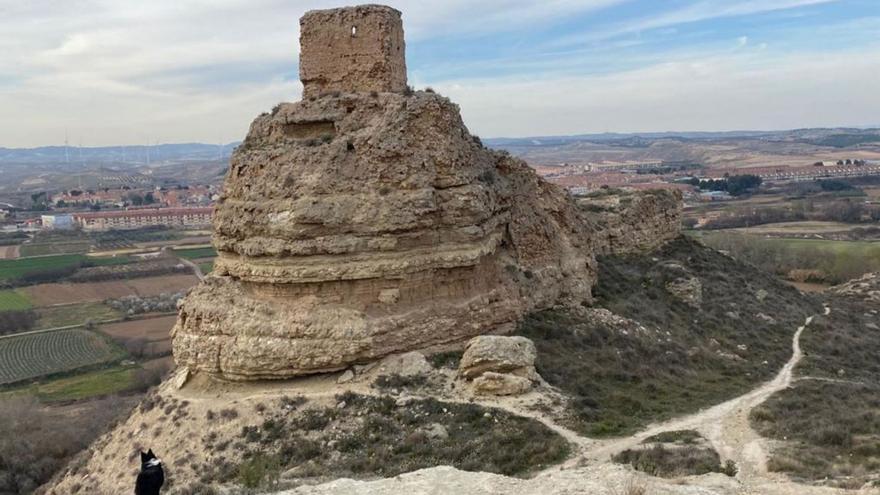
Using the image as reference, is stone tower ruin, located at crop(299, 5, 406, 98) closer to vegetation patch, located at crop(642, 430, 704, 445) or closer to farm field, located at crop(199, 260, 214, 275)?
vegetation patch, located at crop(642, 430, 704, 445)

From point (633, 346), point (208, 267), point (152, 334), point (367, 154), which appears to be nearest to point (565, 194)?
point (633, 346)

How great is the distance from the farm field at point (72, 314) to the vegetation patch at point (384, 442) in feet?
184

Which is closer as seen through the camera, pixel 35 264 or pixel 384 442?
pixel 384 442

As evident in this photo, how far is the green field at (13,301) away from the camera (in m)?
69.1

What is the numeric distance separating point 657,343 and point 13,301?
7052 cm

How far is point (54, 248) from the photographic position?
107938 millimetres

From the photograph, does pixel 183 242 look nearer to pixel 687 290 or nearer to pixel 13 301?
pixel 13 301

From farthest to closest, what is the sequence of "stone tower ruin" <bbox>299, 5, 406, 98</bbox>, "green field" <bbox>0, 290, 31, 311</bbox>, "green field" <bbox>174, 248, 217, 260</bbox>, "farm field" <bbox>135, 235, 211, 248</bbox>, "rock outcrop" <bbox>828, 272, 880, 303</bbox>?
"farm field" <bbox>135, 235, 211, 248</bbox> < "green field" <bbox>174, 248, 217, 260</bbox> < "green field" <bbox>0, 290, 31, 311</bbox> < "rock outcrop" <bbox>828, 272, 880, 303</bbox> < "stone tower ruin" <bbox>299, 5, 406, 98</bbox>

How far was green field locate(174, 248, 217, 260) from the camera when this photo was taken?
315 feet

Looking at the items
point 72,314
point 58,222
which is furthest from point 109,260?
point 58,222

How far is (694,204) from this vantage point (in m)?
116

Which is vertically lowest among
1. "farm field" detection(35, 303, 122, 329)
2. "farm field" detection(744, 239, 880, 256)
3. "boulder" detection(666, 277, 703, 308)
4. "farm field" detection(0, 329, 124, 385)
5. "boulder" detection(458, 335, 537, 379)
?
Answer: "farm field" detection(0, 329, 124, 385)

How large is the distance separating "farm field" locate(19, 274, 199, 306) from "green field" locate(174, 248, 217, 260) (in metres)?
14.1

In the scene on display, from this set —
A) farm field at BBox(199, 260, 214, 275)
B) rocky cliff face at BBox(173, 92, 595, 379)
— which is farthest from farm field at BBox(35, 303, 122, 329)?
rocky cliff face at BBox(173, 92, 595, 379)
